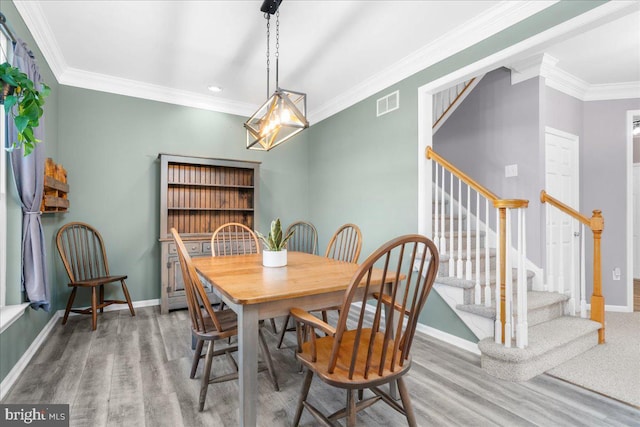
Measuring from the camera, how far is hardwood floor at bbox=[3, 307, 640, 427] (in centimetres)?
167

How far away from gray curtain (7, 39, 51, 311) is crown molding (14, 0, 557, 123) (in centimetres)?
71

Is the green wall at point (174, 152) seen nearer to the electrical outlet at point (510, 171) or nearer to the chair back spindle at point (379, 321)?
the electrical outlet at point (510, 171)

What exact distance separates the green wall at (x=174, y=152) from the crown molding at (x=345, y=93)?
0.08m

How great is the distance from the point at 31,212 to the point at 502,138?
445 centimetres

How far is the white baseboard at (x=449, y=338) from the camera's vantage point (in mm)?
2499

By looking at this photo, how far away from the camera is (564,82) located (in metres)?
3.66

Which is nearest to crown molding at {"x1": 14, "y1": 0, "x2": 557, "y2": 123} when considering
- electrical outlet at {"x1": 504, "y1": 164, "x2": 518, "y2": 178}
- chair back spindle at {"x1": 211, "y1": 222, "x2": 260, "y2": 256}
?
electrical outlet at {"x1": 504, "y1": 164, "x2": 518, "y2": 178}

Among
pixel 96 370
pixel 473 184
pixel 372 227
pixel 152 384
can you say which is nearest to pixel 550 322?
pixel 473 184

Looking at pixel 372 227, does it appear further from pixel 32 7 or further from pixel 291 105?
pixel 32 7

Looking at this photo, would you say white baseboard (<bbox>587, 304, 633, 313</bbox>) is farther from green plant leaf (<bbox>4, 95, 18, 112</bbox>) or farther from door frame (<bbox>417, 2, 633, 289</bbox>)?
green plant leaf (<bbox>4, 95, 18, 112</bbox>)

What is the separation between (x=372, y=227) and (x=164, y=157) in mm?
2542

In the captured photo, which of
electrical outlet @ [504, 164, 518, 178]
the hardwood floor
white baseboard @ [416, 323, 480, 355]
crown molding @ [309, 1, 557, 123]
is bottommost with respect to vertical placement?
the hardwood floor

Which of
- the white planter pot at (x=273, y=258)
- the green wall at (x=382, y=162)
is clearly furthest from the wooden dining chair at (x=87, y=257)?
the green wall at (x=382, y=162)

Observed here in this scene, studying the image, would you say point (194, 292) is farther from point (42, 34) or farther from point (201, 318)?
point (42, 34)
